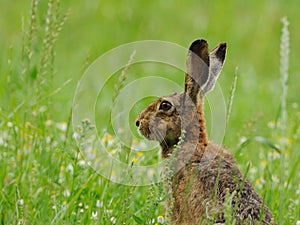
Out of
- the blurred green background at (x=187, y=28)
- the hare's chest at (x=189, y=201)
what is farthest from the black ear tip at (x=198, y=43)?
the blurred green background at (x=187, y=28)

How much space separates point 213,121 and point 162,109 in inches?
18.4

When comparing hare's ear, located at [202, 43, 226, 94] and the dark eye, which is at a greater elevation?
hare's ear, located at [202, 43, 226, 94]

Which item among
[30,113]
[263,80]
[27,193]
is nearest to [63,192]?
[27,193]

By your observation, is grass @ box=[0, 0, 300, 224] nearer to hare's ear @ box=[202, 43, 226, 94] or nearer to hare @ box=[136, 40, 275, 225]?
hare @ box=[136, 40, 275, 225]

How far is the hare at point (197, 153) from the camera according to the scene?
4495mm

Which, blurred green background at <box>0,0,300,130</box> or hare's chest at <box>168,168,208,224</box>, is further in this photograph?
blurred green background at <box>0,0,300,130</box>

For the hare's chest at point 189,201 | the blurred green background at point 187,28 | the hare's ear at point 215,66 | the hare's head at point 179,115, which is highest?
the blurred green background at point 187,28

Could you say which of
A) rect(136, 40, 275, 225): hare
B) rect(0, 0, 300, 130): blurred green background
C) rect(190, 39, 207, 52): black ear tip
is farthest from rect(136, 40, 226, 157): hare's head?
rect(0, 0, 300, 130): blurred green background

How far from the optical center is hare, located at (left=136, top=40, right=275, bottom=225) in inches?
177

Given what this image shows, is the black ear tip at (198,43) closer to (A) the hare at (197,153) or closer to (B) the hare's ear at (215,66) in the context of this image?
(A) the hare at (197,153)

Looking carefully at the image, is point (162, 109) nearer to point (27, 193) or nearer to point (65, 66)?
point (27, 193)

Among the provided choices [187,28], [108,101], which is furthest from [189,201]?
[187,28]

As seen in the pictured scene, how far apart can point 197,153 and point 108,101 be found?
3658 millimetres

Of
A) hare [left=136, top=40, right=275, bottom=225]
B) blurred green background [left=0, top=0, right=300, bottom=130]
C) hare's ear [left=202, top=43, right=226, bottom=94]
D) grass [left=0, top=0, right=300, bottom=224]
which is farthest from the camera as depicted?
blurred green background [left=0, top=0, right=300, bottom=130]
